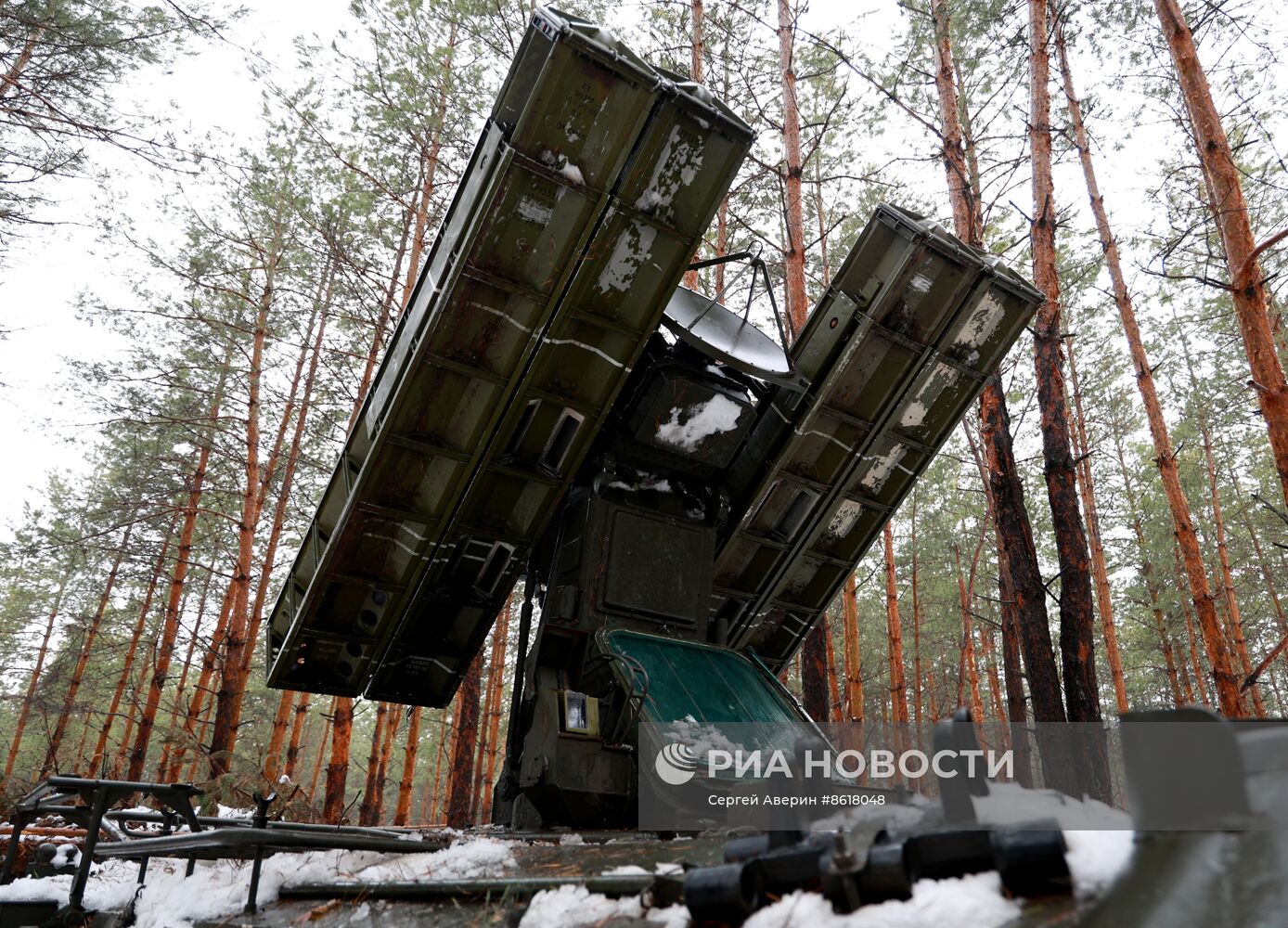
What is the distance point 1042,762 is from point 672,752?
3.91 m

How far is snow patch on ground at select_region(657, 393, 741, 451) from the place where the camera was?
5.56m

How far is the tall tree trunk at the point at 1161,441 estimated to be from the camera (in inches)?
360

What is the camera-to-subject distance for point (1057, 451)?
278 inches

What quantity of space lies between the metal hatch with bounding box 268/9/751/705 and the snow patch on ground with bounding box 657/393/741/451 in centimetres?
54

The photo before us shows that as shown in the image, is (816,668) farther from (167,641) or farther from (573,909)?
(167,641)

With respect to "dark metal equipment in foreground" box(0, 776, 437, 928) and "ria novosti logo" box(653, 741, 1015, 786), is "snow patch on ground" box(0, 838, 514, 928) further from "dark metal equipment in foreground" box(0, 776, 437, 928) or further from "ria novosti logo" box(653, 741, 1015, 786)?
"ria novosti logo" box(653, 741, 1015, 786)

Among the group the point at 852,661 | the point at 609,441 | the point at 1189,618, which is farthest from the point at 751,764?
the point at 1189,618

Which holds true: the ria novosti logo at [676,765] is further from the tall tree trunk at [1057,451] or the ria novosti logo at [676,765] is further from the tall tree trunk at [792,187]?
the tall tree trunk at [792,187]

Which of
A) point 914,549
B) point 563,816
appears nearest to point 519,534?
point 563,816

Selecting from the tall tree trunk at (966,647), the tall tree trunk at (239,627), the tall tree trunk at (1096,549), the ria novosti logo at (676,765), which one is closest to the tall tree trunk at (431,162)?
the tall tree trunk at (239,627)

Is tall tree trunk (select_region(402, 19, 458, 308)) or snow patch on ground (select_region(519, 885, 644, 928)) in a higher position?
tall tree trunk (select_region(402, 19, 458, 308))

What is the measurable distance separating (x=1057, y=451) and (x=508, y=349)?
490 centimetres

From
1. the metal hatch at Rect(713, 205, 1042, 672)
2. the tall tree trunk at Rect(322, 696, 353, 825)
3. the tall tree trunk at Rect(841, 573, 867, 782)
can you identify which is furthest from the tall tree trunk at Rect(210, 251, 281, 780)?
the tall tree trunk at Rect(841, 573, 867, 782)

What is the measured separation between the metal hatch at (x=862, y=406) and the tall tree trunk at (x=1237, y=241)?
1.34m
